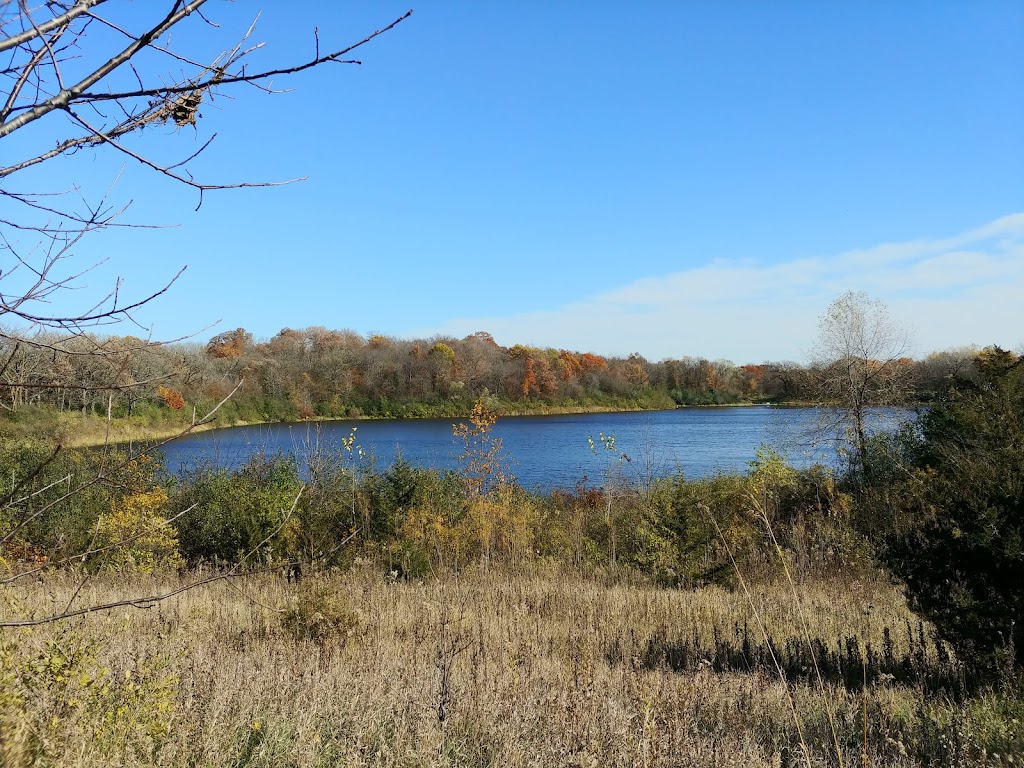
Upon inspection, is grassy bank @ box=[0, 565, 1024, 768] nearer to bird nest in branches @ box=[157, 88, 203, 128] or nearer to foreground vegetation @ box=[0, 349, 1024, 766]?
foreground vegetation @ box=[0, 349, 1024, 766]

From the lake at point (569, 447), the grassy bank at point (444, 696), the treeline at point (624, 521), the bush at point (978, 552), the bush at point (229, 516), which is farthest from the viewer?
the lake at point (569, 447)

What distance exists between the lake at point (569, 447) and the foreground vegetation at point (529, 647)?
16.3 ft

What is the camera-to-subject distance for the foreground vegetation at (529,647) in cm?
316

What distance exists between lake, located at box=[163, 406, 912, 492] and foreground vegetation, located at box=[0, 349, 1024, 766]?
4.96 m

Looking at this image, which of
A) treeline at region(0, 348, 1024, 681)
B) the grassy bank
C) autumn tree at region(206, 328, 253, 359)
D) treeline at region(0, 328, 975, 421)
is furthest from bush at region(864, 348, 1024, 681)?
treeline at region(0, 328, 975, 421)

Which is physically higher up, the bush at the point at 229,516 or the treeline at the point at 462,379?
the treeline at the point at 462,379

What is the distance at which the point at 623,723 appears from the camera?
338cm

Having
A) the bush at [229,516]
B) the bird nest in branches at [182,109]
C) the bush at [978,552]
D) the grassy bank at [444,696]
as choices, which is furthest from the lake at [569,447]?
the bird nest in branches at [182,109]

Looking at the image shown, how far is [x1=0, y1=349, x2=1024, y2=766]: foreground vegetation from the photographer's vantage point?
3.16m

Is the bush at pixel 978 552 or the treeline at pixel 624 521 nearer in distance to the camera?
the bush at pixel 978 552

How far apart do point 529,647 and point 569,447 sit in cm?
3017

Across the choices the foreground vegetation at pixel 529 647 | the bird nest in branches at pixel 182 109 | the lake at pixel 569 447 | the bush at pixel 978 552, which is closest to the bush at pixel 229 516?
the foreground vegetation at pixel 529 647

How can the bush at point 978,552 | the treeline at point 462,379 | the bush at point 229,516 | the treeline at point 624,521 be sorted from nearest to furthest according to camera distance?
the bush at point 978,552, the treeline at point 624,521, the bush at point 229,516, the treeline at point 462,379

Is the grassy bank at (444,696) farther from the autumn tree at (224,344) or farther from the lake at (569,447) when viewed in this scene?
the lake at (569,447)
